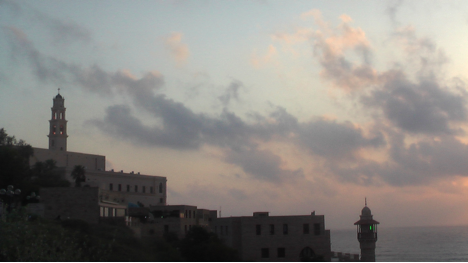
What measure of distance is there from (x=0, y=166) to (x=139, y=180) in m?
31.9

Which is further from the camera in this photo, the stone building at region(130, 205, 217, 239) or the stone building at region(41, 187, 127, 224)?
the stone building at region(130, 205, 217, 239)

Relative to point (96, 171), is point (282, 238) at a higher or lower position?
lower

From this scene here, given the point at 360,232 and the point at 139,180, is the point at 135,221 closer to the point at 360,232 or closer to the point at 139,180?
the point at 360,232

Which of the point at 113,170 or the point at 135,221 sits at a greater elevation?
the point at 113,170

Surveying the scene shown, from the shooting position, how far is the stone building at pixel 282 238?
66.6 m

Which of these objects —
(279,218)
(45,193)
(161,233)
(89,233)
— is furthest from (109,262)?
(279,218)

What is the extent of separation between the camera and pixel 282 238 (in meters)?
67.1

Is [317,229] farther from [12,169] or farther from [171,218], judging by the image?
[12,169]

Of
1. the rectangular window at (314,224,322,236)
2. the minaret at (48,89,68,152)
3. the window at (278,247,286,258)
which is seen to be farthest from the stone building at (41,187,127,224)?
the minaret at (48,89,68,152)

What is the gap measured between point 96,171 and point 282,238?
47663 mm

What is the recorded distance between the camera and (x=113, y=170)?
4291 inches

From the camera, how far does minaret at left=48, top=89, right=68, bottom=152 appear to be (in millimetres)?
114438

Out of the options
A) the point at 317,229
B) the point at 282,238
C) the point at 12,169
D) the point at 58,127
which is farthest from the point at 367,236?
the point at 58,127

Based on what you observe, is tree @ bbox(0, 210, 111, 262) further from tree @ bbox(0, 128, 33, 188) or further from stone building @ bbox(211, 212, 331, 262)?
tree @ bbox(0, 128, 33, 188)
